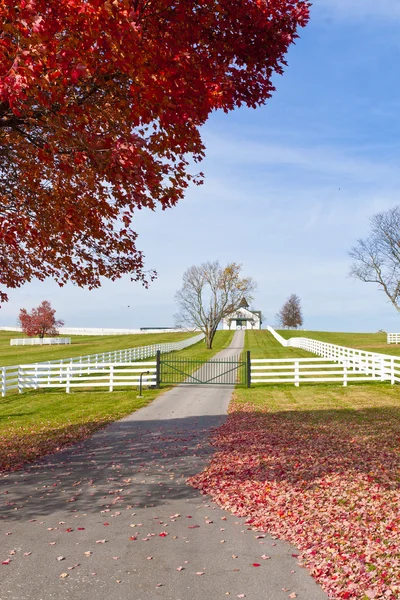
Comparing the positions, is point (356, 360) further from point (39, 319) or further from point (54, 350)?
point (39, 319)

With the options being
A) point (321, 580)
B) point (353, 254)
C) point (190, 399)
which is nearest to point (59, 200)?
point (321, 580)

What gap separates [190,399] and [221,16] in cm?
1602

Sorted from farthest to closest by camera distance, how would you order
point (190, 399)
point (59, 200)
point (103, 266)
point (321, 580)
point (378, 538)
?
point (190, 399) < point (103, 266) < point (59, 200) < point (378, 538) < point (321, 580)

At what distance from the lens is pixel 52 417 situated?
58.9 feet

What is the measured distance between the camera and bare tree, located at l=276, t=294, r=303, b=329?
12669 cm

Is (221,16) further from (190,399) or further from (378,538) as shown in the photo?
(190,399)

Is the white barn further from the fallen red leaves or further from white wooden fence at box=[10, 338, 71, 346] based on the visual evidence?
the fallen red leaves

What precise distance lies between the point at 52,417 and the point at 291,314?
112723 millimetres

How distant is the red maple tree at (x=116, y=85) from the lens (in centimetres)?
638

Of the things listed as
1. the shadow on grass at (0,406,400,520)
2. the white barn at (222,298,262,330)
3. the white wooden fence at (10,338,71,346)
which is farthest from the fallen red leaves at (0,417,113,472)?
the white barn at (222,298,262,330)

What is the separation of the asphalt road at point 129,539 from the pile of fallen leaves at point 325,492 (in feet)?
1.10

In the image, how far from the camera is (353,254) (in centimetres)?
5497

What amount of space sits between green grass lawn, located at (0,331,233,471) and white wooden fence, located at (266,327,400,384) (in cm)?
966

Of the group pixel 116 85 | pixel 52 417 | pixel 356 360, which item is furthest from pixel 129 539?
pixel 356 360
